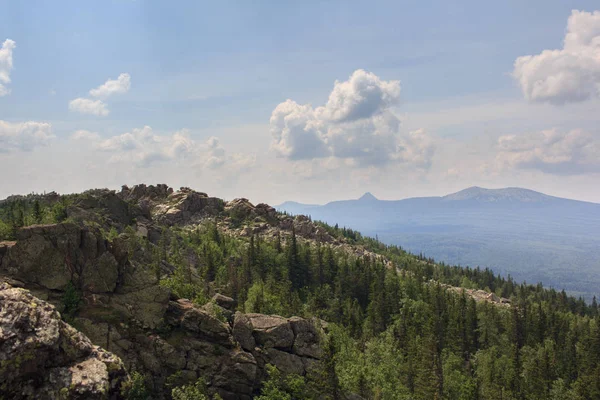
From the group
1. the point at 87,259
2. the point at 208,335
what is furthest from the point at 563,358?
the point at 87,259

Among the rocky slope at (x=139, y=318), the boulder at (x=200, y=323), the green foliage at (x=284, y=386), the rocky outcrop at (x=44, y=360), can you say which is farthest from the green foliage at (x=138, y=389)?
the rocky outcrop at (x=44, y=360)

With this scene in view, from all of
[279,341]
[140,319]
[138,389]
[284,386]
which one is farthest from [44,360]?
[279,341]

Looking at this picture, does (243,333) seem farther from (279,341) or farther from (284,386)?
(284,386)

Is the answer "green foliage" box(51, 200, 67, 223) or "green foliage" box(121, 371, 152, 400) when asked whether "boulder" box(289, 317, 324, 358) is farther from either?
"green foliage" box(51, 200, 67, 223)

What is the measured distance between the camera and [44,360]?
74.8 feet

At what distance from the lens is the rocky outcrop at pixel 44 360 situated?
70.8 ft

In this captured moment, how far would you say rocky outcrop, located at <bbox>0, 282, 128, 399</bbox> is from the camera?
70.8 feet

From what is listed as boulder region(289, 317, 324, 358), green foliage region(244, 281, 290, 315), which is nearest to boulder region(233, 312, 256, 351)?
boulder region(289, 317, 324, 358)

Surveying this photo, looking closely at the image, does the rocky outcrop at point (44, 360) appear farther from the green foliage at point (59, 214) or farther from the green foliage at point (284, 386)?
the green foliage at point (59, 214)

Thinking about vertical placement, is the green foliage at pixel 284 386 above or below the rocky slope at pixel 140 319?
below

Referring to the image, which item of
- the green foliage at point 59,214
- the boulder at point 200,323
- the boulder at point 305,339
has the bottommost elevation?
the boulder at point 305,339

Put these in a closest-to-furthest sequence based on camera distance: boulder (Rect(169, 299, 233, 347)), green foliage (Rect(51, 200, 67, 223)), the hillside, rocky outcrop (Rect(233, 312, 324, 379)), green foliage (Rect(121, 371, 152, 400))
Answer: the hillside < green foliage (Rect(121, 371, 152, 400)) < boulder (Rect(169, 299, 233, 347)) < rocky outcrop (Rect(233, 312, 324, 379)) < green foliage (Rect(51, 200, 67, 223))

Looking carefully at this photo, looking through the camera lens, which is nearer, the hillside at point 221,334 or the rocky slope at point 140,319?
the hillside at point 221,334

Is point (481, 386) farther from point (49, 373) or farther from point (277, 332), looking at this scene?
point (49, 373)
